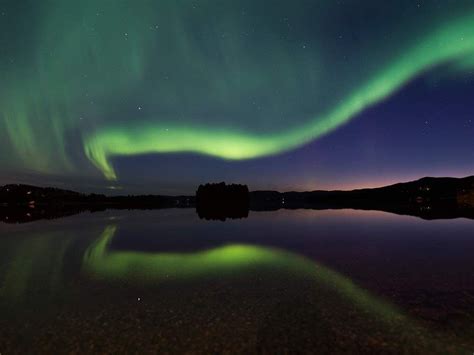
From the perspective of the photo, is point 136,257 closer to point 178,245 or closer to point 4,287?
point 178,245

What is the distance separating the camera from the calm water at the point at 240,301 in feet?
39.3

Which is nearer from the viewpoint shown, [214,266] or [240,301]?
[240,301]

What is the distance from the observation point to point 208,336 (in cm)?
1250

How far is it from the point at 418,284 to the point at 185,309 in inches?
549

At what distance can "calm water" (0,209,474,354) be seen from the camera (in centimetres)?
1197

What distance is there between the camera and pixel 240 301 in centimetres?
1647

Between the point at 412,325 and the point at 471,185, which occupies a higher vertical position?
the point at 471,185

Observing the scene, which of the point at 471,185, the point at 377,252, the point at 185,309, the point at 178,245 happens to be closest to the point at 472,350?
the point at 185,309

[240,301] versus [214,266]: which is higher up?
[214,266]

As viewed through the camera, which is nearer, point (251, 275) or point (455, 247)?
point (251, 275)

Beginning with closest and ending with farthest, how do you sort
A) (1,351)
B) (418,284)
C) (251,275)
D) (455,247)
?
(1,351) → (418,284) → (251,275) → (455,247)

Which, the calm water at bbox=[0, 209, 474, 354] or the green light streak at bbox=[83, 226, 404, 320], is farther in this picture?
the green light streak at bbox=[83, 226, 404, 320]

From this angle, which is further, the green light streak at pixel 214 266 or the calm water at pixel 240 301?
the green light streak at pixel 214 266

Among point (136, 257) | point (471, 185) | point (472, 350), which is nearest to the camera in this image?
point (472, 350)
